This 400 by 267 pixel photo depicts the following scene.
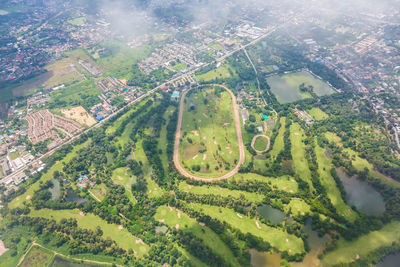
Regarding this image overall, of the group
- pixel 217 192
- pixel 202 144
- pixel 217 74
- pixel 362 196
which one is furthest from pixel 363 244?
pixel 217 74

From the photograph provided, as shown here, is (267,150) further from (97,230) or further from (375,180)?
(97,230)

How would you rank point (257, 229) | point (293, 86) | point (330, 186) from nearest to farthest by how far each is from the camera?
point (257, 229) < point (330, 186) < point (293, 86)

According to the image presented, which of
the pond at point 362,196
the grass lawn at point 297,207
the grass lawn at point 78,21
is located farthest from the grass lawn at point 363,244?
the grass lawn at point 78,21

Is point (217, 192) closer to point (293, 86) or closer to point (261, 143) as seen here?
point (261, 143)

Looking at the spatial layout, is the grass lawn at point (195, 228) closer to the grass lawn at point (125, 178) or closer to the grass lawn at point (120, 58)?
the grass lawn at point (125, 178)

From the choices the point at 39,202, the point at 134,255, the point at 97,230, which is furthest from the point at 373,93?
the point at 39,202

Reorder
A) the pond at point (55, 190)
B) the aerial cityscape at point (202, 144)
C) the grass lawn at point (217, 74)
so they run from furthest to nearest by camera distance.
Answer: the grass lawn at point (217, 74) < the pond at point (55, 190) < the aerial cityscape at point (202, 144)
